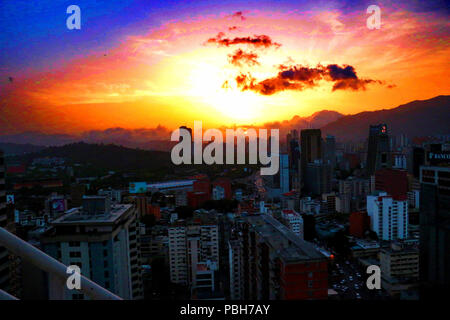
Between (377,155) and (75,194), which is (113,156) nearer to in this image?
(75,194)

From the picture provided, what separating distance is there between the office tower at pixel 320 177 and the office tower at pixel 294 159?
0.61 meters

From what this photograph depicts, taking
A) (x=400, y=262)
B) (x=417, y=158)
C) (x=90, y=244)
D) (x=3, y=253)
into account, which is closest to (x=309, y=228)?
(x=400, y=262)

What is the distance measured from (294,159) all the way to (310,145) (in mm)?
1382

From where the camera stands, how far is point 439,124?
484 cm

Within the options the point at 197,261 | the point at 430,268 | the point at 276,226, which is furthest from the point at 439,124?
the point at 197,261

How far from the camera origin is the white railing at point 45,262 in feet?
1.07

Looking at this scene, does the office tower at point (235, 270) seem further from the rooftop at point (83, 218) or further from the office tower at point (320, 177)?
the office tower at point (320, 177)

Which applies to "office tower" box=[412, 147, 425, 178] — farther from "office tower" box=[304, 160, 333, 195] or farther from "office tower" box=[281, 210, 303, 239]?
"office tower" box=[281, 210, 303, 239]

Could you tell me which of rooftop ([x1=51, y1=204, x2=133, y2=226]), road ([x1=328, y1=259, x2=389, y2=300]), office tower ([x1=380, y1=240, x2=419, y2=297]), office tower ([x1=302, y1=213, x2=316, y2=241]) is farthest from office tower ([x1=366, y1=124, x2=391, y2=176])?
rooftop ([x1=51, y1=204, x2=133, y2=226])

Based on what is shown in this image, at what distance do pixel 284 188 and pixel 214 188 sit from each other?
274 cm

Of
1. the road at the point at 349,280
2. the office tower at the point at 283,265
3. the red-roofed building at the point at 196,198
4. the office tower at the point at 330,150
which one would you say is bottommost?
the road at the point at 349,280

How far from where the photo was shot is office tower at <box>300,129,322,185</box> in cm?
1404

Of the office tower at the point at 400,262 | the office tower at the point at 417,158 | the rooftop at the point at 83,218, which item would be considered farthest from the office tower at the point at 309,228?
the rooftop at the point at 83,218
